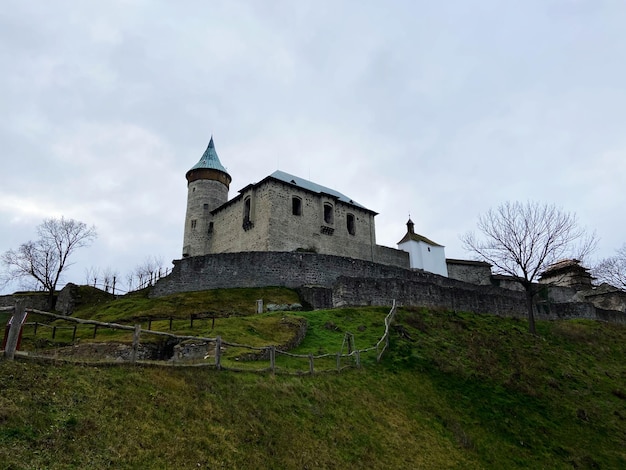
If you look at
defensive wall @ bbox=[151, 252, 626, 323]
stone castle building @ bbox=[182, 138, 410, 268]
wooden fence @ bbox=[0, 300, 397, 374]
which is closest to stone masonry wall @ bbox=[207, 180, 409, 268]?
stone castle building @ bbox=[182, 138, 410, 268]

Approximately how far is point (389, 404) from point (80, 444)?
1102 cm

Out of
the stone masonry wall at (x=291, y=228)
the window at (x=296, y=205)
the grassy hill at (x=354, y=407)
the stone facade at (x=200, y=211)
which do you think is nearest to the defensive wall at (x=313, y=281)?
the grassy hill at (x=354, y=407)

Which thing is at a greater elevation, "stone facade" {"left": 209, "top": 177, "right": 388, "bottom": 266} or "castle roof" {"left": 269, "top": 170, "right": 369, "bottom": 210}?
"castle roof" {"left": 269, "top": 170, "right": 369, "bottom": 210}

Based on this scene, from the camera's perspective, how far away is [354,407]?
51.3ft

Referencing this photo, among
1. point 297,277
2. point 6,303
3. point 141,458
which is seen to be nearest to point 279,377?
point 141,458

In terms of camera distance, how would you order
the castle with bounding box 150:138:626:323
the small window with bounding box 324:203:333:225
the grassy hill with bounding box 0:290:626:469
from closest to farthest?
the grassy hill with bounding box 0:290:626:469 < the castle with bounding box 150:138:626:323 < the small window with bounding box 324:203:333:225

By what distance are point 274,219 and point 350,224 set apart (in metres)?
10.9

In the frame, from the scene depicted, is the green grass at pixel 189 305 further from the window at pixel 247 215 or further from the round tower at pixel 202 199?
the round tower at pixel 202 199

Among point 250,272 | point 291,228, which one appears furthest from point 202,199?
point 250,272

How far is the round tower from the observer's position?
52781 millimetres

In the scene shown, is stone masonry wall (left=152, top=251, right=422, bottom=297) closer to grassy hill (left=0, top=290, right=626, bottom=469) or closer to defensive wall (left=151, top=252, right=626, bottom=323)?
defensive wall (left=151, top=252, right=626, bottom=323)

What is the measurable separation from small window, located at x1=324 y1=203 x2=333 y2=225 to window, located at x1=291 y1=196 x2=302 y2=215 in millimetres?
3621

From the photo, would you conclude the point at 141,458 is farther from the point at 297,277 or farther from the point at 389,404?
the point at 297,277

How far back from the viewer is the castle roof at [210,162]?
55.6 m
